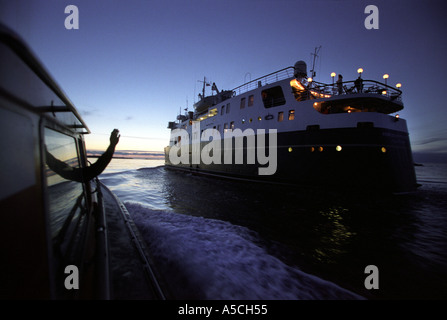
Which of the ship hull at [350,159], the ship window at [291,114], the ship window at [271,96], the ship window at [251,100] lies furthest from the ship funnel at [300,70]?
the ship hull at [350,159]

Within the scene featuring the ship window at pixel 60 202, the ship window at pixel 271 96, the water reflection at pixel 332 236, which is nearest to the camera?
the ship window at pixel 60 202

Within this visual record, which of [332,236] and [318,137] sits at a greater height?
[318,137]

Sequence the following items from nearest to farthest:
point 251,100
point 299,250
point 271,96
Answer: point 299,250 < point 271,96 < point 251,100

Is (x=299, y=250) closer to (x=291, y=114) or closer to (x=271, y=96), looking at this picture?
(x=291, y=114)

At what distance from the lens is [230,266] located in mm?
3338

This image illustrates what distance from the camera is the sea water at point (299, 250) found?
290 cm

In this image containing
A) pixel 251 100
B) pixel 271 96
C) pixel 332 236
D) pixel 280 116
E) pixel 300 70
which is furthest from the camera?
pixel 251 100

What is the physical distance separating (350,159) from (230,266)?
9767mm

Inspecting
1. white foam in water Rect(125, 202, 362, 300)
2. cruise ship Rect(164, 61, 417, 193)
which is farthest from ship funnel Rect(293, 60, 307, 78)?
white foam in water Rect(125, 202, 362, 300)

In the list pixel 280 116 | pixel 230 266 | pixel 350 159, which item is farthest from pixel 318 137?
pixel 230 266

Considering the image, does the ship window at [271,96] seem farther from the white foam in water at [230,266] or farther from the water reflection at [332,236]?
the white foam in water at [230,266]

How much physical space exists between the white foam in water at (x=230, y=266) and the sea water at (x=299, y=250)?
0.7 inches

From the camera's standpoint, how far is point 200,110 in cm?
2423
